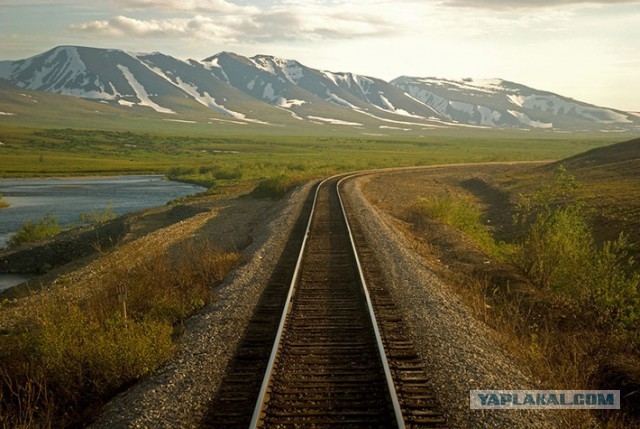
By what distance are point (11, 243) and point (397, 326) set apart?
25.8 meters

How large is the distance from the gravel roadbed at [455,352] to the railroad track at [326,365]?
244 millimetres

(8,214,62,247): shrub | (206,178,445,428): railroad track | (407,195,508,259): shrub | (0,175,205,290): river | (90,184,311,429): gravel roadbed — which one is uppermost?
(206,178,445,428): railroad track

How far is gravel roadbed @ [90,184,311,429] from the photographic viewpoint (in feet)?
22.8

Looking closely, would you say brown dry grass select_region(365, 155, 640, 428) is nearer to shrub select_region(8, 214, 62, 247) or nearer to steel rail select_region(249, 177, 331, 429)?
steel rail select_region(249, 177, 331, 429)

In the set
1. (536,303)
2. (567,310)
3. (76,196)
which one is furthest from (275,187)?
(567,310)

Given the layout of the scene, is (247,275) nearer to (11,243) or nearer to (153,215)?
(11,243)

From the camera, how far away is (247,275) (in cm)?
1439

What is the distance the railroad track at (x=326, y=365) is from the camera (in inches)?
272

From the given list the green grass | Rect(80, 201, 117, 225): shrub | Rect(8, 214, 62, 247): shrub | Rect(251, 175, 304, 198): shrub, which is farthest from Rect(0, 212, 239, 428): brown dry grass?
the green grass

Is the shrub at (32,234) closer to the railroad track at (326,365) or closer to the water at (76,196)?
the water at (76,196)

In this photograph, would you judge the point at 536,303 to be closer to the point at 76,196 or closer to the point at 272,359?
the point at 272,359

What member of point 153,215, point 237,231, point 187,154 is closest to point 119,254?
point 237,231

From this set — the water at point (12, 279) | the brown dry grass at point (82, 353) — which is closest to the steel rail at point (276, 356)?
the brown dry grass at point (82, 353)

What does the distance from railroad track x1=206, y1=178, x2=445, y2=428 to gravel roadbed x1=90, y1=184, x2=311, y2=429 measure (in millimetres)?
219
